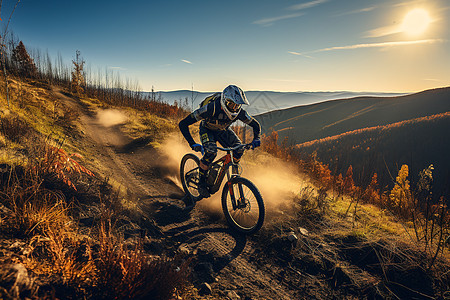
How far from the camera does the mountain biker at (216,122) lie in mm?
4391

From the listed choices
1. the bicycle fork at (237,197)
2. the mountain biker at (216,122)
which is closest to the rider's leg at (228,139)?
the mountain biker at (216,122)

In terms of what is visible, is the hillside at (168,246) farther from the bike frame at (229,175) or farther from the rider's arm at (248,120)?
the rider's arm at (248,120)

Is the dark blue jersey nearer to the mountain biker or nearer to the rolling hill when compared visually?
the mountain biker

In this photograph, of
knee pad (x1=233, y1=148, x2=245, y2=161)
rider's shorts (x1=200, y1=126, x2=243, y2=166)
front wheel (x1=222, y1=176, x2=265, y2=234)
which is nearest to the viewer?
front wheel (x1=222, y1=176, x2=265, y2=234)

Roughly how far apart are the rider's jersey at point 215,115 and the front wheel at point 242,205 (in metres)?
1.34

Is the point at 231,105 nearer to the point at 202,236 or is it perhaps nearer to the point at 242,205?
the point at 242,205

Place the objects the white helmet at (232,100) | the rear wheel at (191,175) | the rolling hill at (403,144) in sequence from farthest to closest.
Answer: the rolling hill at (403,144) → the rear wheel at (191,175) → the white helmet at (232,100)

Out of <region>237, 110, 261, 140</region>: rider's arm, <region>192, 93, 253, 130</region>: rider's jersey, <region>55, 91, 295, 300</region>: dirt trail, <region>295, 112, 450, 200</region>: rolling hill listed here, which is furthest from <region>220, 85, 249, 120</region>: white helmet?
<region>295, 112, 450, 200</region>: rolling hill

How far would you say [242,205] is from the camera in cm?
437

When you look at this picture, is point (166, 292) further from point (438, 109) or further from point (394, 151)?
point (438, 109)

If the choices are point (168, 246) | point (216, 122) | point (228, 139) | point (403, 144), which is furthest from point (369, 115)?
point (168, 246)

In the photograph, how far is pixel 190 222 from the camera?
4.75 meters

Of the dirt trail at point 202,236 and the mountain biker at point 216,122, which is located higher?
the mountain biker at point 216,122

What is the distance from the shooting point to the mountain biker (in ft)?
14.4
